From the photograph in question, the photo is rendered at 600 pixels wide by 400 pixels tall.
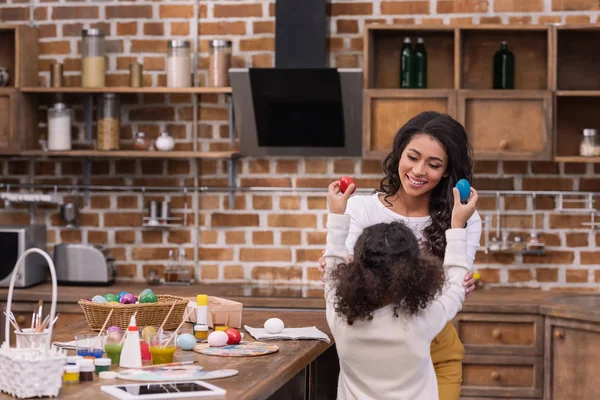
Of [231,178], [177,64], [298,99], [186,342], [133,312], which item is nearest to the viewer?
[186,342]

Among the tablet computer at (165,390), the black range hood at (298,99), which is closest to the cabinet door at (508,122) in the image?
the black range hood at (298,99)

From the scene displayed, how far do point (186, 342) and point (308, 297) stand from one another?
1.84 metres

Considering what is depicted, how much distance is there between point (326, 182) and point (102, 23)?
1.45m

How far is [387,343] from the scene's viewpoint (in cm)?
241

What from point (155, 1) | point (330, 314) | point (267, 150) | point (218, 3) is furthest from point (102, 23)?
point (330, 314)

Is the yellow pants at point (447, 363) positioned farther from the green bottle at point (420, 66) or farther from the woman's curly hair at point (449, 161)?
the green bottle at point (420, 66)

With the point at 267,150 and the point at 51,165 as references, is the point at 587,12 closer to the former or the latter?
the point at 267,150

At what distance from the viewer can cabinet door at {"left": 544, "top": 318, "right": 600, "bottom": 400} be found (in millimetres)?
4078

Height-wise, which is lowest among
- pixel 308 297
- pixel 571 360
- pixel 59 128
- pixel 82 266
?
pixel 571 360

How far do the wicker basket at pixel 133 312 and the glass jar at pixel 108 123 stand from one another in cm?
191

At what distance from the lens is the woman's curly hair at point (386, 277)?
7.71 ft

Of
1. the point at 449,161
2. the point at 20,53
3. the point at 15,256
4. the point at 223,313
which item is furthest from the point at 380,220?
the point at 20,53

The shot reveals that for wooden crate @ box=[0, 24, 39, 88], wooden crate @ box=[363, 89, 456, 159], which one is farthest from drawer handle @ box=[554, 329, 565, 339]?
wooden crate @ box=[0, 24, 39, 88]

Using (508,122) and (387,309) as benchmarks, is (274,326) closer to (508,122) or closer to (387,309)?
(387,309)
